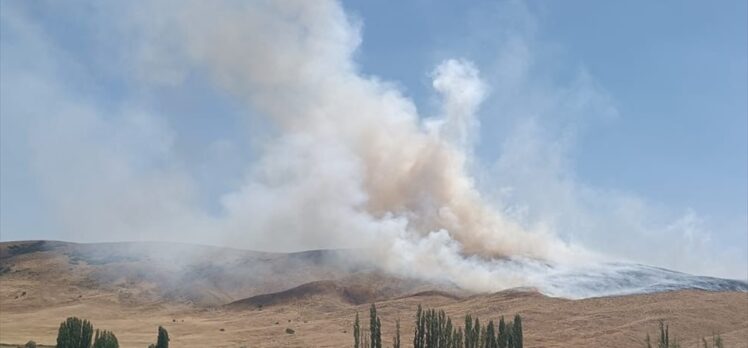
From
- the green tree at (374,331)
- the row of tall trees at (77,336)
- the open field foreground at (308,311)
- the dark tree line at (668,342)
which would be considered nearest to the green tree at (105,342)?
the row of tall trees at (77,336)

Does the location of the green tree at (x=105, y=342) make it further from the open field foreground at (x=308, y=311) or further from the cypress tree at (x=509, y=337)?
the cypress tree at (x=509, y=337)

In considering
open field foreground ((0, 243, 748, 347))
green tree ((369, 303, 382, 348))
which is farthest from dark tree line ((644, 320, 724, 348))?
green tree ((369, 303, 382, 348))

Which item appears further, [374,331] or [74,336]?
[374,331]

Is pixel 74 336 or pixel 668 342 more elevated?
pixel 74 336

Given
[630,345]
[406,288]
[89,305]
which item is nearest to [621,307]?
[630,345]

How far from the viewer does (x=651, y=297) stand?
131 m

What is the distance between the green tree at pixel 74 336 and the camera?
75500mm

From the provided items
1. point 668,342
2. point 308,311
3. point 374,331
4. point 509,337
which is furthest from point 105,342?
point 308,311

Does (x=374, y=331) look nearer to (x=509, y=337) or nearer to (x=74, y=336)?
(x=509, y=337)

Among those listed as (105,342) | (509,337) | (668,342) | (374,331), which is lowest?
A: (668,342)

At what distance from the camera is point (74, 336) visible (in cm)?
7650

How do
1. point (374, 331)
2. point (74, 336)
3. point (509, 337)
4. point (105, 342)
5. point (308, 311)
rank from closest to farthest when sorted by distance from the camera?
point (105, 342) < point (74, 336) < point (374, 331) < point (509, 337) < point (308, 311)

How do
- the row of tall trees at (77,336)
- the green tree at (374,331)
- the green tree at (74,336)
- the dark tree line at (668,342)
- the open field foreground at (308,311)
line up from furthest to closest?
the open field foreground at (308,311) → the dark tree line at (668,342) → the green tree at (374,331) → the green tree at (74,336) → the row of tall trees at (77,336)

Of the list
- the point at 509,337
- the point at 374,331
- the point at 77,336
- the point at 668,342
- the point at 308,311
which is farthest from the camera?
the point at 308,311
